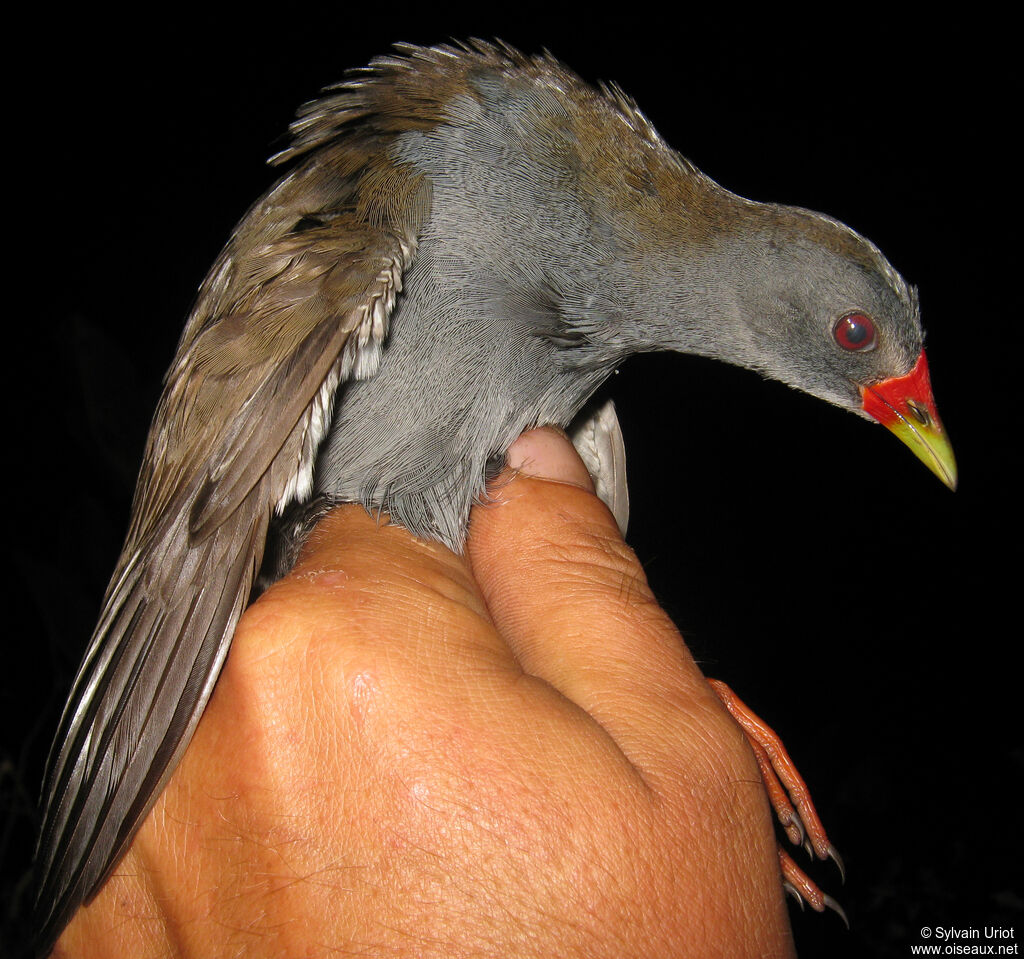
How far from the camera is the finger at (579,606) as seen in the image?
1.25m

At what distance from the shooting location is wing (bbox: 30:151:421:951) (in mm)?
1241

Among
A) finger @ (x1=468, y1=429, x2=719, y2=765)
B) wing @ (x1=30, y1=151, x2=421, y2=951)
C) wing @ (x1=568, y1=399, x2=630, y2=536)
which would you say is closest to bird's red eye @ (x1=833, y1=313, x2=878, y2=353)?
finger @ (x1=468, y1=429, x2=719, y2=765)

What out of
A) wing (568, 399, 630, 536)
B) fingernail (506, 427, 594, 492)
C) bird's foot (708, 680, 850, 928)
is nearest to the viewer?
bird's foot (708, 680, 850, 928)

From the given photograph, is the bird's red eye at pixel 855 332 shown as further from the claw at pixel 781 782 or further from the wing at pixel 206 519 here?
the wing at pixel 206 519

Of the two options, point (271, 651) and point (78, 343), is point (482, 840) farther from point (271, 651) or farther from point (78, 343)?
point (78, 343)

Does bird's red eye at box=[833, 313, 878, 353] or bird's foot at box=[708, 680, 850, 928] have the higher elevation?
bird's red eye at box=[833, 313, 878, 353]

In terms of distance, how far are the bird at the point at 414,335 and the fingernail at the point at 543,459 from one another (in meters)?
0.06

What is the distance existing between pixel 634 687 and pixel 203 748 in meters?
0.73

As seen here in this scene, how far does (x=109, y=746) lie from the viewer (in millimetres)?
1261

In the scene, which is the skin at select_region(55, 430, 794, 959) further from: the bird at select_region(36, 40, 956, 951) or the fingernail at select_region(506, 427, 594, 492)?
the fingernail at select_region(506, 427, 594, 492)

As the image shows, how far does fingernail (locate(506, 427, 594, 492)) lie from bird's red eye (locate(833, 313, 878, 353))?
719 mm

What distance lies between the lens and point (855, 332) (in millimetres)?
1769

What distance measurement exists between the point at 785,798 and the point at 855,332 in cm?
116

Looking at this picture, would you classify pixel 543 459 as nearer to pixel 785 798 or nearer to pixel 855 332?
pixel 855 332
